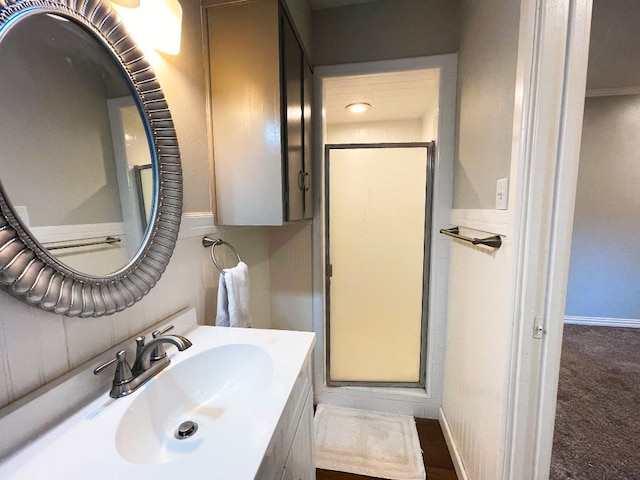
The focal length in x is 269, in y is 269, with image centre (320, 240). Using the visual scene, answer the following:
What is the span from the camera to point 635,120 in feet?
8.72

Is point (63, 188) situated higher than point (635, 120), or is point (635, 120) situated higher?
point (635, 120)

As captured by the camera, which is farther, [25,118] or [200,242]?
[200,242]

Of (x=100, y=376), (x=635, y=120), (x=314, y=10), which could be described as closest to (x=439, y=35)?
(x=314, y=10)

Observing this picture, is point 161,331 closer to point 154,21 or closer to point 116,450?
point 116,450

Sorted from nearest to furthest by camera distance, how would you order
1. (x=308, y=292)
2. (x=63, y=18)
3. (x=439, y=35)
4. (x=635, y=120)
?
(x=63, y=18) → (x=439, y=35) → (x=308, y=292) → (x=635, y=120)

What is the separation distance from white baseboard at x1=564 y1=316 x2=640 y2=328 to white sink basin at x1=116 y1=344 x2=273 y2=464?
147 inches

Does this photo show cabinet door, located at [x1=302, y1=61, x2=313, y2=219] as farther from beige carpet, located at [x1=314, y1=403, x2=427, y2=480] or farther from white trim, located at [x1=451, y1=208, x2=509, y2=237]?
beige carpet, located at [x1=314, y1=403, x2=427, y2=480]

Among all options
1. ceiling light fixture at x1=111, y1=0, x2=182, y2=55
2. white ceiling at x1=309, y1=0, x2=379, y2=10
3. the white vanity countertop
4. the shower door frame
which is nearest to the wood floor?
the shower door frame

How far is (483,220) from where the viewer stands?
114cm

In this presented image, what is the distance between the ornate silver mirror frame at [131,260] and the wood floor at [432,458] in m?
1.40

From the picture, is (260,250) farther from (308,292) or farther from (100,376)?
(100,376)

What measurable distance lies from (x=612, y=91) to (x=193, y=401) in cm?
423

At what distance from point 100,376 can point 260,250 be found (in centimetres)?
110

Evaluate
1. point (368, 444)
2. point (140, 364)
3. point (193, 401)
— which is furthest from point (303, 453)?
point (368, 444)
